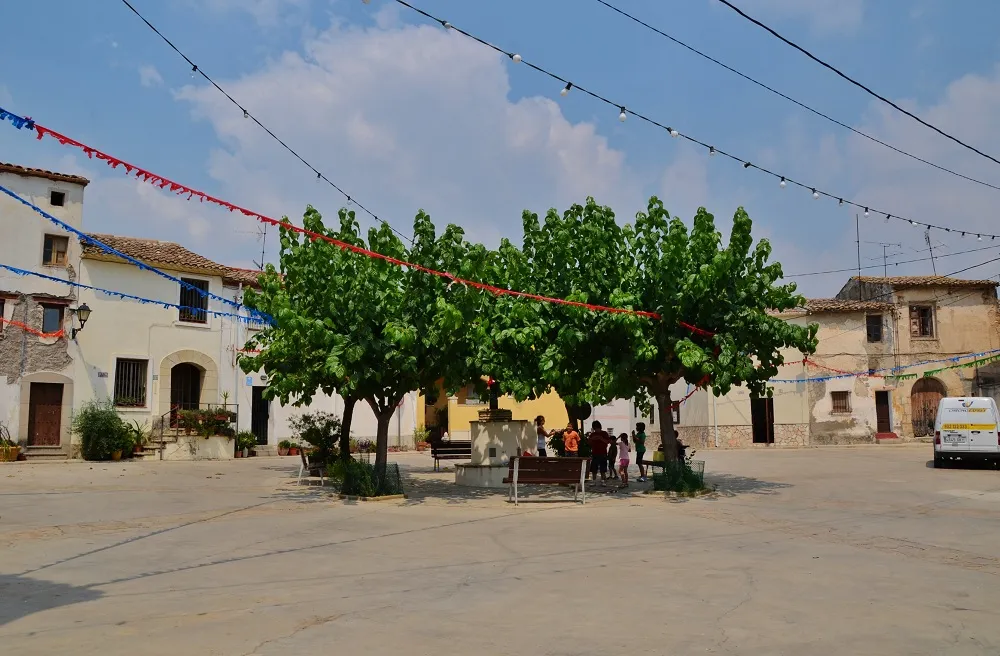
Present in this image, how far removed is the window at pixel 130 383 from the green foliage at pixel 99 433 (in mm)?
1425

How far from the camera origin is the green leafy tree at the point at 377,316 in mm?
13516

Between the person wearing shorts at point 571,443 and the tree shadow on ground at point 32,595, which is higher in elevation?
the person wearing shorts at point 571,443

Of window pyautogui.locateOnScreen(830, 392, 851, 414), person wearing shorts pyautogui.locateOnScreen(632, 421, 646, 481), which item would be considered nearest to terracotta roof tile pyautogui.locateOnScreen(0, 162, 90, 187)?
person wearing shorts pyautogui.locateOnScreen(632, 421, 646, 481)

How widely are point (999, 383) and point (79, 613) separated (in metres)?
42.2

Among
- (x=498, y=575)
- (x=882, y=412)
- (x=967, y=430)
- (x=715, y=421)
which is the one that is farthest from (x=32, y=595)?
(x=882, y=412)

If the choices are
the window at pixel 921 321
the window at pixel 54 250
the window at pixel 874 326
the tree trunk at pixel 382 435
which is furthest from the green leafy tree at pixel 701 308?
the window at pixel 921 321

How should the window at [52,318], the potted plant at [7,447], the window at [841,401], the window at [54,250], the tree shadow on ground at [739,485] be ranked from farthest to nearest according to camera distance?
the window at [841,401] → the window at [54,250] → the window at [52,318] → the potted plant at [7,447] → the tree shadow on ground at [739,485]

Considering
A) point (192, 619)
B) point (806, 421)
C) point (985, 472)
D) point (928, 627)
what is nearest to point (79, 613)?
point (192, 619)

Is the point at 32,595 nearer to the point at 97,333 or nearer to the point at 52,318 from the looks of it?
the point at 52,318

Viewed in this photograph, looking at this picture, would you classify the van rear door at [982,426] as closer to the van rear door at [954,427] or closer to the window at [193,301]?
the van rear door at [954,427]

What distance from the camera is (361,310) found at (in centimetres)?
1390

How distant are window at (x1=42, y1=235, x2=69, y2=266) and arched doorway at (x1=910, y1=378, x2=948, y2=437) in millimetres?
36095

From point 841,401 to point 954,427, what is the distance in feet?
57.7

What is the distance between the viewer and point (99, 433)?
993 inches
